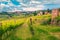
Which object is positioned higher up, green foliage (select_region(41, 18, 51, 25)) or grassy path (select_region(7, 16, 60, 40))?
green foliage (select_region(41, 18, 51, 25))

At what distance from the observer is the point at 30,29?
12.9ft

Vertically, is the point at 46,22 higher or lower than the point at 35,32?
higher

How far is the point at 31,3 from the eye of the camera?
405 cm

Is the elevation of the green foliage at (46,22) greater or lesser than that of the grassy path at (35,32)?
greater

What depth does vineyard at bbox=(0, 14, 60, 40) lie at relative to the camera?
387 cm

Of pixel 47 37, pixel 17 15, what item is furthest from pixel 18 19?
pixel 47 37

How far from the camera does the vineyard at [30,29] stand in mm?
3869

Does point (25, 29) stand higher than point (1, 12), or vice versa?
point (1, 12)

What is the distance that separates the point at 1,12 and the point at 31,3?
1.92ft

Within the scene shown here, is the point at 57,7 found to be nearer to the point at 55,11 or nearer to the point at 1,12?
the point at 55,11

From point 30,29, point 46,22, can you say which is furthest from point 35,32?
point 46,22

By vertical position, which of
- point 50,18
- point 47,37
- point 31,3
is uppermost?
point 31,3

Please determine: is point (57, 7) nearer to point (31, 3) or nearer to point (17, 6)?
point (31, 3)

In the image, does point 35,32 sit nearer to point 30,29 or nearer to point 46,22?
point 30,29
